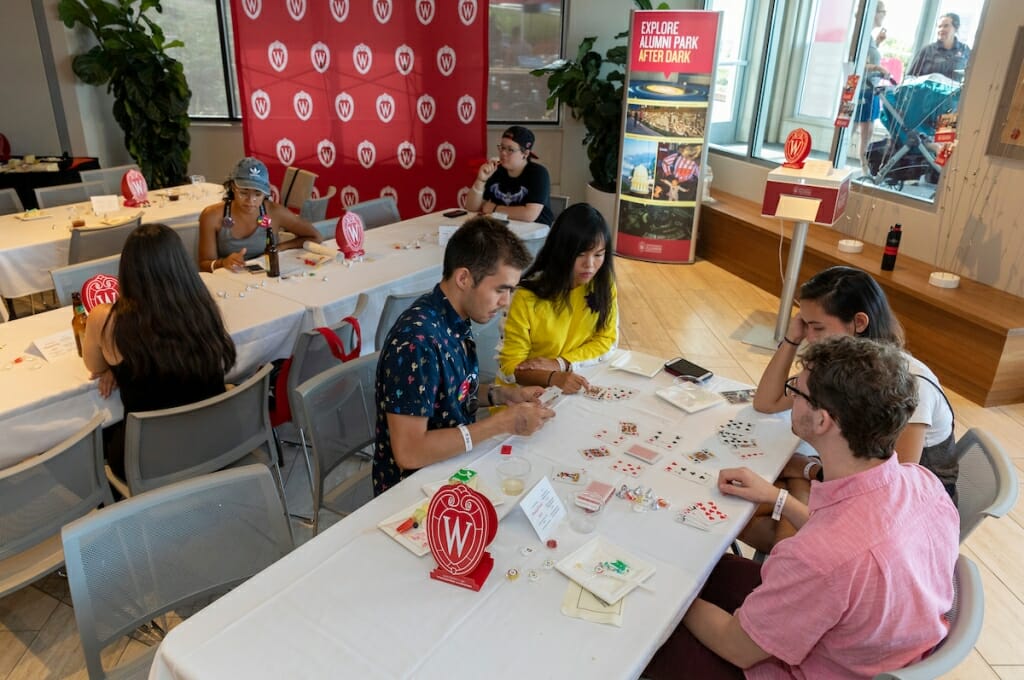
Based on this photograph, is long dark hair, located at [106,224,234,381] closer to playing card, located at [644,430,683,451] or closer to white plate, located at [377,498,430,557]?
white plate, located at [377,498,430,557]

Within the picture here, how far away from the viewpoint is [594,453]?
2055mm

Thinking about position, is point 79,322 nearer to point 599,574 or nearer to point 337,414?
point 337,414

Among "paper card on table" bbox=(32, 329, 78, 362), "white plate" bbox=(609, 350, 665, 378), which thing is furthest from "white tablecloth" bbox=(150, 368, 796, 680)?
"paper card on table" bbox=(32, 329, 78, 362)

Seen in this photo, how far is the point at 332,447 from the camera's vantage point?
2.32m

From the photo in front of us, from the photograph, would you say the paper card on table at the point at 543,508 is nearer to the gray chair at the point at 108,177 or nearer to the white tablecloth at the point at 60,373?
the white tablecloth at the point at 60,373

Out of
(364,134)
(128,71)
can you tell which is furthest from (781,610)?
(128,71)

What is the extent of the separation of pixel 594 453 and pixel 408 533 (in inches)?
25.9

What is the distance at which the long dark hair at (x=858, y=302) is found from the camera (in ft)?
7.05

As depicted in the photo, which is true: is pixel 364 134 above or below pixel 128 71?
below

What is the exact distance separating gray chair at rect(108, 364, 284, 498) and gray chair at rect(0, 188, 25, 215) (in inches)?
135

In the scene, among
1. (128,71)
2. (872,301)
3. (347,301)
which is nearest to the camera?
(872,301)

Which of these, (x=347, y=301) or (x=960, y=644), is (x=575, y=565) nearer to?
(x=960, y=644)

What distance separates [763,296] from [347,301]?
13.6ft

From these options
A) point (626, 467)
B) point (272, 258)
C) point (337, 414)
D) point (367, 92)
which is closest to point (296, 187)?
point (367, 92)
